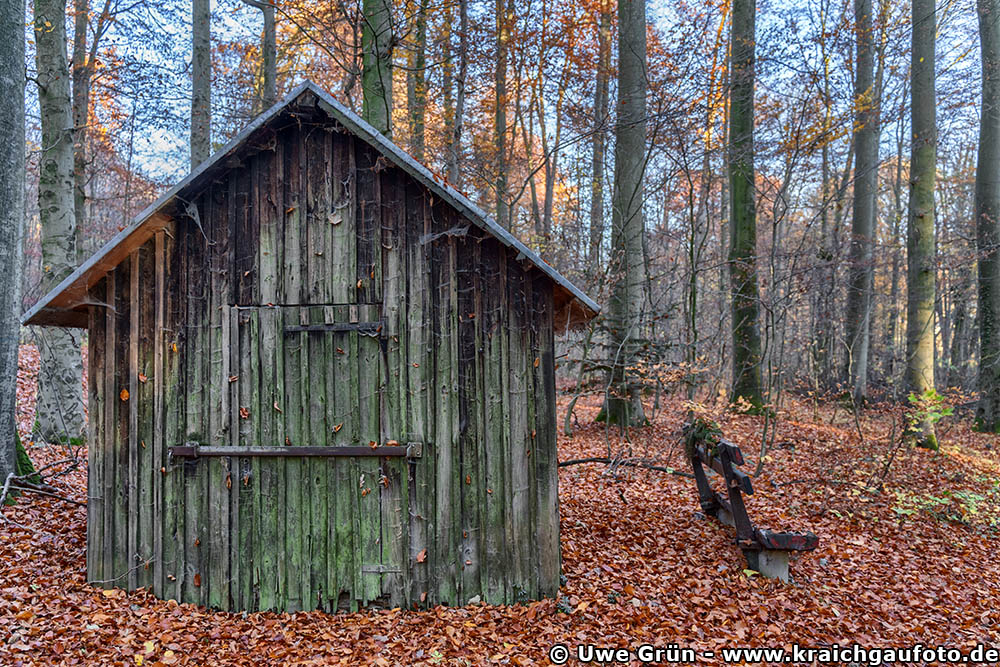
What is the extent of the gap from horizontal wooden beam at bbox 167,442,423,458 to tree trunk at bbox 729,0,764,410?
1008 cm

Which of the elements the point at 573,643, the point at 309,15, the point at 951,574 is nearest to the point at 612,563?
the point at 573,643

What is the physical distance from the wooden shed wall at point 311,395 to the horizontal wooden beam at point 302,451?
86 millimetres

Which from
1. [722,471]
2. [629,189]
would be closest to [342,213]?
[722,471]

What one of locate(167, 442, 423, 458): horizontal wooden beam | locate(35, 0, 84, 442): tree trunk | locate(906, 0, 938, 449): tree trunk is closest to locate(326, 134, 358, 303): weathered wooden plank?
locate(167, 442, 423, 458): horizontal wooden beam

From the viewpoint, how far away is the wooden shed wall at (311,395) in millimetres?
5387

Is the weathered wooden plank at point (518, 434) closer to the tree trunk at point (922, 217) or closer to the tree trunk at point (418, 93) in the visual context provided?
the tree trunk at point (418, 93)

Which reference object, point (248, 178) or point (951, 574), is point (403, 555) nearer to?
point (248, 178)

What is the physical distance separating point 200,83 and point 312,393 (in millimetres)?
9116

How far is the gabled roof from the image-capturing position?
5.07 metres

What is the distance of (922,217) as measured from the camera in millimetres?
11492

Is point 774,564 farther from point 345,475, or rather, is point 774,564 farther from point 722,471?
point 345,475

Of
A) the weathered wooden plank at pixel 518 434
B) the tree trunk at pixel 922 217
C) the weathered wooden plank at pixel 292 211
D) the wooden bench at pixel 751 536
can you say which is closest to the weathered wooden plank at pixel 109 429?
the weathered wooden plank at pixel 292 211

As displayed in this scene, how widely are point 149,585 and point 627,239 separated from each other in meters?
9.75

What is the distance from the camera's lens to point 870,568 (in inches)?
266
